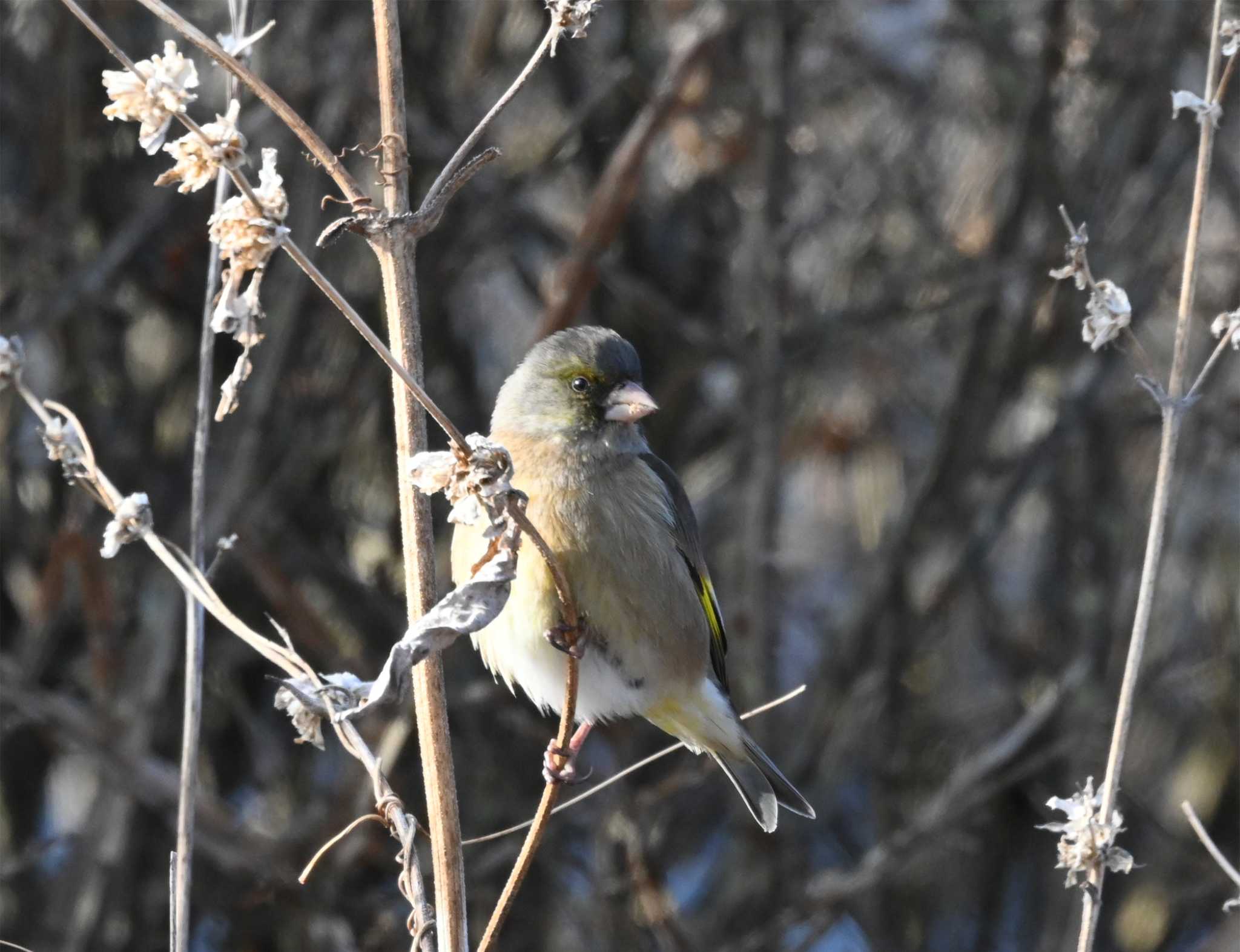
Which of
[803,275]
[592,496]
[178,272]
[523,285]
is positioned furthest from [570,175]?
[592,496]

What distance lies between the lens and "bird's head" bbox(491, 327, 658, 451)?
3.69 metres

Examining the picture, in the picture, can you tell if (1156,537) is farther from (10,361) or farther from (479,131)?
(10,361)

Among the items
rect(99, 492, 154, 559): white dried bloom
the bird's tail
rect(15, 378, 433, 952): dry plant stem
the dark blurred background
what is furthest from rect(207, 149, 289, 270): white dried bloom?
the dark blurred background

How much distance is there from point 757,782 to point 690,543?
714mm

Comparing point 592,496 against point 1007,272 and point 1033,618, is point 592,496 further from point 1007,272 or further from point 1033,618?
point 1033,618

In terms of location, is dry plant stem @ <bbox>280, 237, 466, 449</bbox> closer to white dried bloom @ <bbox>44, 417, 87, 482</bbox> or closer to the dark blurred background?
white dried bloom @ <bbox>44, 417, 87, 482</bbox>

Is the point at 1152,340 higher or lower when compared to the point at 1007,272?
lower

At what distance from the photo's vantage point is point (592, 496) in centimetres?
354

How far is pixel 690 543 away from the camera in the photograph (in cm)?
398

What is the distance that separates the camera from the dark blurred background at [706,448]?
5.27 meters

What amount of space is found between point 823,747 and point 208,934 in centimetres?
240

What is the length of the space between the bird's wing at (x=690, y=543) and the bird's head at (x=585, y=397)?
178 millimetres

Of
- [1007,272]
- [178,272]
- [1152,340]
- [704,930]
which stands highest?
[178,272]

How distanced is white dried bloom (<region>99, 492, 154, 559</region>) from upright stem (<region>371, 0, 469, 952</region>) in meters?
0.42
